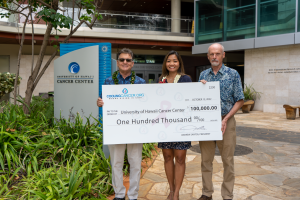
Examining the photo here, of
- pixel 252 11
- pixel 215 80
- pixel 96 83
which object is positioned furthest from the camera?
pixel 252 11

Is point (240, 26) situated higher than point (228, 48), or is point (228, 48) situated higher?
point (240, 26)

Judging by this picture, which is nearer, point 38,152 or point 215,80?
point 215,80

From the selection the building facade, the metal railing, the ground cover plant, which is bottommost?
the ground cover plant

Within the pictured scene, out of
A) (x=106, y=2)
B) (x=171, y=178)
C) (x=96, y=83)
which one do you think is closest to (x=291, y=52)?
(x=96, y=83)

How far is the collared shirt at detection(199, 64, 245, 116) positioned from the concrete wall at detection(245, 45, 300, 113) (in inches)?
483

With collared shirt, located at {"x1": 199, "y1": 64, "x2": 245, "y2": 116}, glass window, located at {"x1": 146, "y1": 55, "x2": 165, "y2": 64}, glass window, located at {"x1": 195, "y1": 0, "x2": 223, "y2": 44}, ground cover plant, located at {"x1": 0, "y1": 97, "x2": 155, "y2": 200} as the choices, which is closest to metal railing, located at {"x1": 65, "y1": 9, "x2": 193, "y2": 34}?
glass window, located at {"x1": 195, "y1": 0, "x2": 223, "y2": 44}

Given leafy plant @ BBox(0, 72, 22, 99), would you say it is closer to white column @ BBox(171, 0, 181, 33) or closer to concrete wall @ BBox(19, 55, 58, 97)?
concrete wall @ BBox(19, 55, 58, 97)

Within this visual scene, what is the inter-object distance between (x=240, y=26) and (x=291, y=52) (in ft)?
10.9

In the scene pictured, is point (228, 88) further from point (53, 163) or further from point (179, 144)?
point (53, 163)

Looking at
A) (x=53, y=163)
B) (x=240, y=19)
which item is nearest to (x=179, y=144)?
(x=53, y=163)

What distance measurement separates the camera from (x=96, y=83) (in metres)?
5.44

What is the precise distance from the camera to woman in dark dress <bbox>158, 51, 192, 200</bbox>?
3146 millimetres

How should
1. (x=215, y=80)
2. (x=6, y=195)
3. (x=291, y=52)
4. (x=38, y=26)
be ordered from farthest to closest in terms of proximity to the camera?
(x=38, y=26)
(x=291, y=52)
(x=215, y=80)
(x=6, y=195)

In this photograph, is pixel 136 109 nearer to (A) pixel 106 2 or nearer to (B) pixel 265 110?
(B) pixel 265 110
